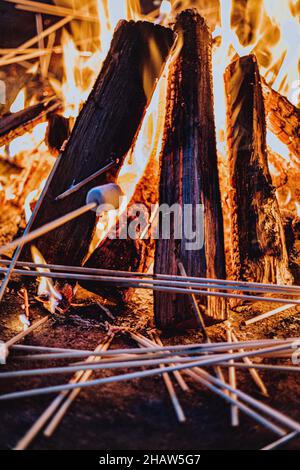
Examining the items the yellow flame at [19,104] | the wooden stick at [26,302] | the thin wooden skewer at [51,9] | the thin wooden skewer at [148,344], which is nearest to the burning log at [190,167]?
the thin wooden skewer at [148,344]

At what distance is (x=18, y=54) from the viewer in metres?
4.68

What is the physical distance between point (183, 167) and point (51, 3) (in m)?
3.87

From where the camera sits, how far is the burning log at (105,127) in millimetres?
2230

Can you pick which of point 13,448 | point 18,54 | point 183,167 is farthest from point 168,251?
point 18,54

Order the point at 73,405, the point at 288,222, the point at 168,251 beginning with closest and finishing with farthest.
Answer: the point at 73,405 < the point at 168,251 < the point at 288,222

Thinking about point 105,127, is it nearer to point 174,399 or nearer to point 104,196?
point 104,196

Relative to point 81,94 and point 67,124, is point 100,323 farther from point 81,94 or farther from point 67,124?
point 81,94

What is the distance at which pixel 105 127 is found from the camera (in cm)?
233

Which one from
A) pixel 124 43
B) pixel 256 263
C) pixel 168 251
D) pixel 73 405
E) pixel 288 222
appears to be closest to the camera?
pixel 73 405

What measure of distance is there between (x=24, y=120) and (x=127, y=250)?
144 cm

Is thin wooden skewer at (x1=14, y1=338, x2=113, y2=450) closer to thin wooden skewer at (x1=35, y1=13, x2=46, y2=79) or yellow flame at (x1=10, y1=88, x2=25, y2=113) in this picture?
yellow flame at (x1=10, y1=88, x2=25, y2=113)

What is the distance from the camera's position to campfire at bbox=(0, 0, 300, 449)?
1966 mm

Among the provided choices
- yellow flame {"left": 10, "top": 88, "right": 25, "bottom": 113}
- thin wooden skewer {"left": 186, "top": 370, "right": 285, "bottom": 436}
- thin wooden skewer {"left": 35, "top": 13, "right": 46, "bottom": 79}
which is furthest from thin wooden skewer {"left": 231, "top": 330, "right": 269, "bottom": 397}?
thin wooden skewer {"left": 35, "top": 13, "right": 46, "bottom": 79}

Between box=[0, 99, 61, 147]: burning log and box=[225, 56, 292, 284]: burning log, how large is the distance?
4.81 ft
